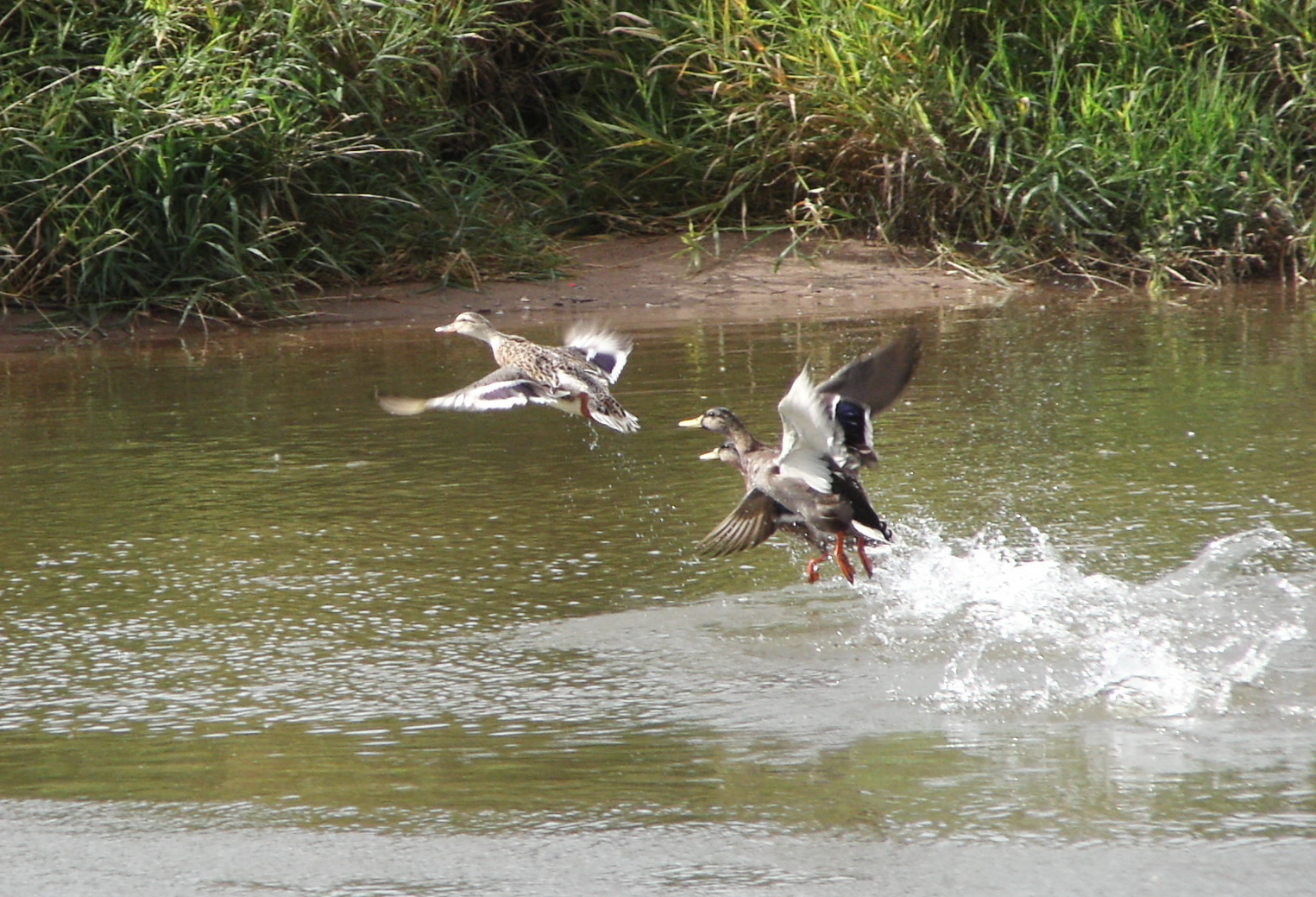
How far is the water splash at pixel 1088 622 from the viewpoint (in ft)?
13.3

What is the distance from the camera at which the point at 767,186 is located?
11.8m

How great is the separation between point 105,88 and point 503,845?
753 cm

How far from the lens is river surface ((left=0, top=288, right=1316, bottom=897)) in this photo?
130 inches

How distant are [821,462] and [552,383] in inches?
54.5

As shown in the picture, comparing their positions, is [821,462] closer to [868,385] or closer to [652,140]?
[868,385]

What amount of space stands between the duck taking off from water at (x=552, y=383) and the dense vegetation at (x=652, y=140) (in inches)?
135

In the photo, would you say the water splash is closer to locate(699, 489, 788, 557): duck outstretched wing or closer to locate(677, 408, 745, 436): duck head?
locate(699, 489, 788, 557): duck outstretched wing

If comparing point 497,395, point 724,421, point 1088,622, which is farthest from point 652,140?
point 1088,622

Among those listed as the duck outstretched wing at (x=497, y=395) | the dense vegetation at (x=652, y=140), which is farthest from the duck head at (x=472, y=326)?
the dense vegetation at (x=652, y=140)

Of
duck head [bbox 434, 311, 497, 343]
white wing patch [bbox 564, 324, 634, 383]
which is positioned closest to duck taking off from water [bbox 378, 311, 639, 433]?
white wing patch [bbox 564, 324, 634, 383]

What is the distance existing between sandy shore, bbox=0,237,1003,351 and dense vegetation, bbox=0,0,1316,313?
0.20m

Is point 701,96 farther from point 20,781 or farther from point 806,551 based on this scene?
point 20,781

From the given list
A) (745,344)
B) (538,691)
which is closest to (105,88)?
(745,344)

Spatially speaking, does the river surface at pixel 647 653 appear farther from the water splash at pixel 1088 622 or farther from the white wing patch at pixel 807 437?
the white wing patch at pixel 807 437
